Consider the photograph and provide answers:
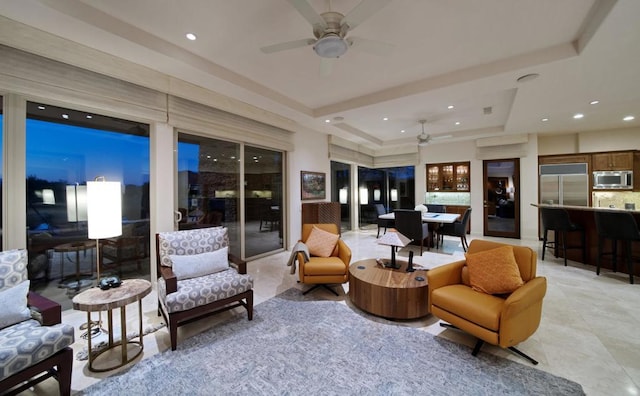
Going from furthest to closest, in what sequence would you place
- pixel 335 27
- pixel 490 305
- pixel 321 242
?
pixel 321 242
pixel 335 27
pixel 490 305

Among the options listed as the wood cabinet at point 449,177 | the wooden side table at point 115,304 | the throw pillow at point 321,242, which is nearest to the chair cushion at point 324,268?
the throw pillow at point 321,242

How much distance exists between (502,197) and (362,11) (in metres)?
7.16

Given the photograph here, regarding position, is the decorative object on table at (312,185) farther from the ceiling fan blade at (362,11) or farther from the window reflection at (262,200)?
the ceiling fan blade at (362,11)

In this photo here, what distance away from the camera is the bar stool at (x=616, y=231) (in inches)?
135

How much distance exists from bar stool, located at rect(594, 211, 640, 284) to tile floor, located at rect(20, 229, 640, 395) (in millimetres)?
300

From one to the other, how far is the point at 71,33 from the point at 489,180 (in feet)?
28.6

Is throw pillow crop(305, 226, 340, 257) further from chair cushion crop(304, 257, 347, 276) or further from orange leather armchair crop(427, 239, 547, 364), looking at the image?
orange leather armchair crop(427, 239, 547, 364)

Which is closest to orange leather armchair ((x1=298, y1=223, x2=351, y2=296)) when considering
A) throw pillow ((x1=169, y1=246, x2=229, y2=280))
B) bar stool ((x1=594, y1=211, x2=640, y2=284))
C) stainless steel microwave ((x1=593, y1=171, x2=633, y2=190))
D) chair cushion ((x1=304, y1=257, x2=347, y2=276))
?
chair cushion ((x1=304, y1=257, x2=347, y2=276))

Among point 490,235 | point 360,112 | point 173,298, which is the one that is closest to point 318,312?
point 173,298

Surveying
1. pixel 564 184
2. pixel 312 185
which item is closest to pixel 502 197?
pixel 564 184

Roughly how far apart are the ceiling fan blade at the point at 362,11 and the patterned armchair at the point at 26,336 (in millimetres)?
2985

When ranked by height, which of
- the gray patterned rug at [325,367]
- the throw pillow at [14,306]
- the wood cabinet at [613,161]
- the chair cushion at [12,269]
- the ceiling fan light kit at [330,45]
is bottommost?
the gray patterned rug at [325,367]

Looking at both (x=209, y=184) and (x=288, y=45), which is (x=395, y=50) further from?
(x=209, y=184)

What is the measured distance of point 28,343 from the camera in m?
1.49
